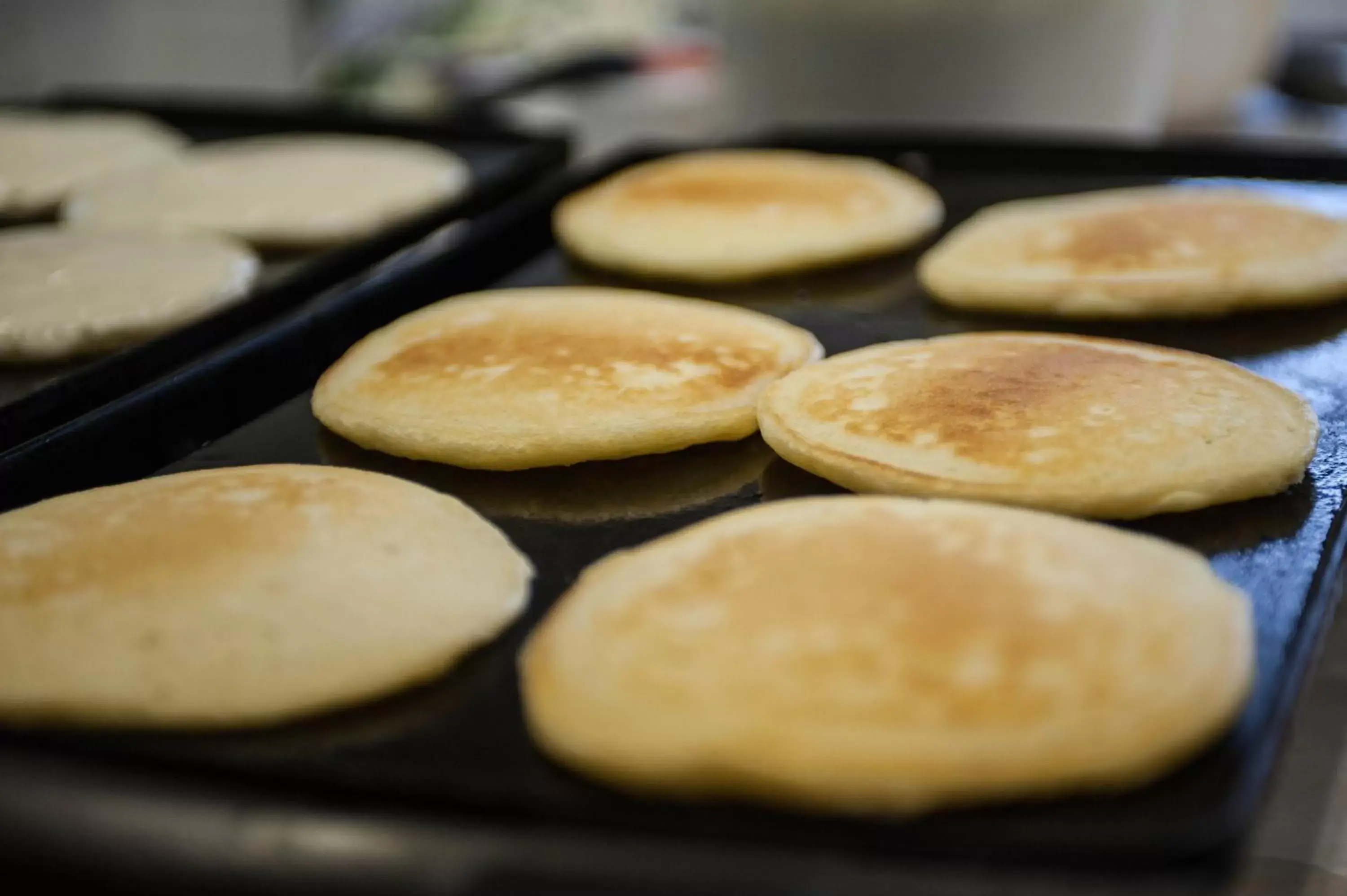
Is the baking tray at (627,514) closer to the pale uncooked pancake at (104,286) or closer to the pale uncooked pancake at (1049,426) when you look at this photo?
the pale uncooked pancake at (1049,426)

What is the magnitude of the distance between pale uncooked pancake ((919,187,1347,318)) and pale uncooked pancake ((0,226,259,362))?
2.78 ft

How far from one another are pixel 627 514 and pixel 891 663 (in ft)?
1.29

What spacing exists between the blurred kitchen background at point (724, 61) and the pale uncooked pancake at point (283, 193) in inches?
24.2

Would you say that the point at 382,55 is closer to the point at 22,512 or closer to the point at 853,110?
the point at 853,110

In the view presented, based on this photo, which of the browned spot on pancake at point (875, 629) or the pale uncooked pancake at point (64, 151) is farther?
the pale uncooked pancake at point (64, 151)

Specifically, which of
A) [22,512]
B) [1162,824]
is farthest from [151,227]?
[1162,824]

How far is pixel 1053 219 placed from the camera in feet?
5.52

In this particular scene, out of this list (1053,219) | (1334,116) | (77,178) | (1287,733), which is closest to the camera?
(1287,733)

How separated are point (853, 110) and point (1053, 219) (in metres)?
0.82

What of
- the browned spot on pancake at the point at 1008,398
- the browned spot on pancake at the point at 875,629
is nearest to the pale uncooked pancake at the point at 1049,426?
the browned spot on pancake at the point at 1008,398

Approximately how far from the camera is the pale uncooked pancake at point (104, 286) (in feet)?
4.45

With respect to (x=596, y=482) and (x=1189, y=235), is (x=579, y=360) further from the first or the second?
(x=1189, y=235)

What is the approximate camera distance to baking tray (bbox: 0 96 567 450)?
126 cm

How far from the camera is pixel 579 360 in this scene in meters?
1.28
